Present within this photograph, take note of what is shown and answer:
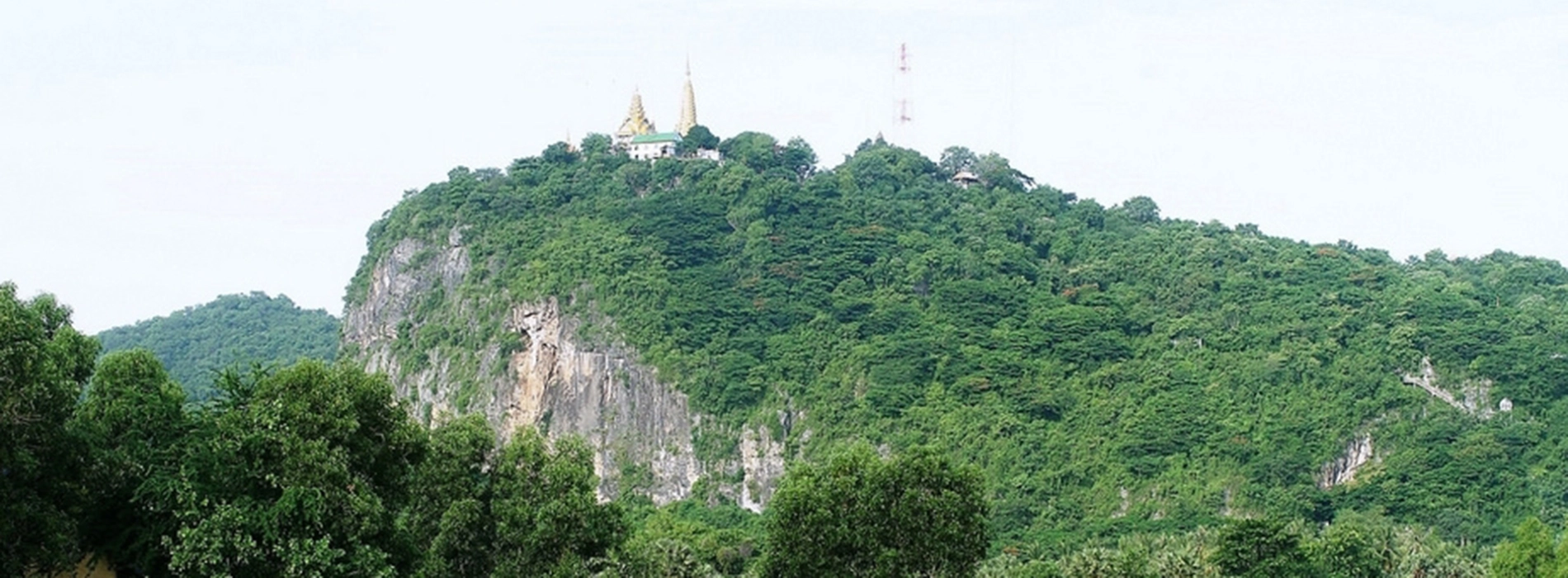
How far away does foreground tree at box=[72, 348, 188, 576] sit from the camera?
24.3m

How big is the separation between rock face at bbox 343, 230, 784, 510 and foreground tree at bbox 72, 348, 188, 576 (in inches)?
1562

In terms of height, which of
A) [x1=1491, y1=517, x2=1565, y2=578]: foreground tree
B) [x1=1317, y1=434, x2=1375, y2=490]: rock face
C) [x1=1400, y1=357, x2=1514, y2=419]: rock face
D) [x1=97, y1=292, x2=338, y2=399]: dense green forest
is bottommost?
[x1=1491, y1=517, x2=1565, y2=578]: foreground tree

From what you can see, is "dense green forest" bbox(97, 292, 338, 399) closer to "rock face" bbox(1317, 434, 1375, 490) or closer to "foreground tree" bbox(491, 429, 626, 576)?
"rock face" bbox(1317, 434, 1375, 490)

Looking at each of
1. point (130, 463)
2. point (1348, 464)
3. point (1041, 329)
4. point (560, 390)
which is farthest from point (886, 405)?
point (130, 463)

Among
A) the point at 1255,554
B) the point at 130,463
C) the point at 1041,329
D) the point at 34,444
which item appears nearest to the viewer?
the point at 34,444

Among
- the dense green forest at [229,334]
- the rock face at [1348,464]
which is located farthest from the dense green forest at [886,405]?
the dense green forest at [229,334]

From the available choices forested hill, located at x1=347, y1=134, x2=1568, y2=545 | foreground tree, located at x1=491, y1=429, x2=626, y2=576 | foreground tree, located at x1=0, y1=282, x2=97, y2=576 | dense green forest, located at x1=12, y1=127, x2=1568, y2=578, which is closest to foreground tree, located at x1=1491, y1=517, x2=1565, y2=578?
dense green forest, located at x1=12, y1=127, x2=1568, y2=578

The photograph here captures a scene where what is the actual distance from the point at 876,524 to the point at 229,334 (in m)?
78.2

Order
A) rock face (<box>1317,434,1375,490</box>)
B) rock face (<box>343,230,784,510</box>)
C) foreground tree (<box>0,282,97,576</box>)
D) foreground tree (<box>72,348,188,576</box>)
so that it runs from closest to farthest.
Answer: foreground tree (<box>0,282,97,576</box>)
foreground tree (<box>72,348,188,576</box>)
rock face (<box>1317,434,1375,490</box>)
rock face (<box>343,230,784,510</box>)

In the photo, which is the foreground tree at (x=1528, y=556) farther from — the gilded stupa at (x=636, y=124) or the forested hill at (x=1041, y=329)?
the gilded stupa at (x=636, y=124)

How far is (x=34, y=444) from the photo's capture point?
2369 centimetres

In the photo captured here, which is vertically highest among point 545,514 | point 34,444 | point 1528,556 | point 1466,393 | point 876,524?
point 1466,393

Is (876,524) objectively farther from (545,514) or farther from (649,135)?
(649,135)

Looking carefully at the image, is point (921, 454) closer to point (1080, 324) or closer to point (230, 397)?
point (230, 397)
